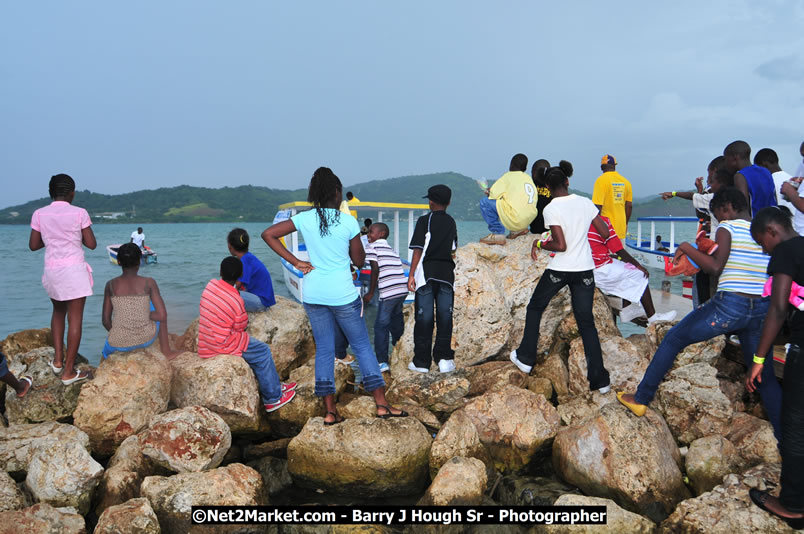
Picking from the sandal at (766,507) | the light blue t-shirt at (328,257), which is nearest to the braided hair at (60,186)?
the light blue t-shirt at (328,257)

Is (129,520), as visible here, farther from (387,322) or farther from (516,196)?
(516,196)

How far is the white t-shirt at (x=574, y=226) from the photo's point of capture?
14.7 feet

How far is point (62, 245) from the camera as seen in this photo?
190 inches

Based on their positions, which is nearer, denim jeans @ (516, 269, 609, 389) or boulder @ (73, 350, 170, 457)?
denim jeans @ (516, 269, 609, 389)

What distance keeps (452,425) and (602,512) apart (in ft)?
4.57

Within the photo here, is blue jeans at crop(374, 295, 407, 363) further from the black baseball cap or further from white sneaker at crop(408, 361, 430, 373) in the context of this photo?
the black baseball cap

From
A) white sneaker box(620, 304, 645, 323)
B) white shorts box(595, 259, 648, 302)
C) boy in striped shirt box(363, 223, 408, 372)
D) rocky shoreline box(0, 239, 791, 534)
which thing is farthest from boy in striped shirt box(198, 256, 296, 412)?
white sneaker box(620, 304, 645, 323)

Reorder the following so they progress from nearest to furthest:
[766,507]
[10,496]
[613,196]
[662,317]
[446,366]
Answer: [766,507] < [10,496] < [446,366] < [662,317] < [613,196]

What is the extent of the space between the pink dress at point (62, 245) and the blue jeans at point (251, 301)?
1.63 meters

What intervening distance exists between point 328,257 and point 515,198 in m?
2.77

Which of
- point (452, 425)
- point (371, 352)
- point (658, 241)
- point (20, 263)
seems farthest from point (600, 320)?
point (20, 263)

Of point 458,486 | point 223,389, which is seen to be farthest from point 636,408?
point 223,389

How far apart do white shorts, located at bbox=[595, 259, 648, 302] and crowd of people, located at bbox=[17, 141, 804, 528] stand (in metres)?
0.01

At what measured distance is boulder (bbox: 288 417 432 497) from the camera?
430cm
